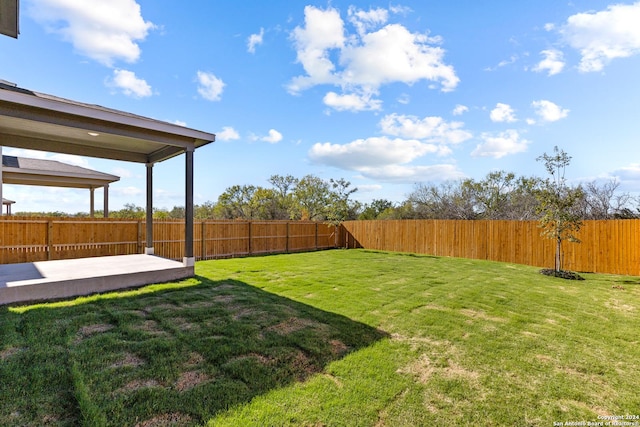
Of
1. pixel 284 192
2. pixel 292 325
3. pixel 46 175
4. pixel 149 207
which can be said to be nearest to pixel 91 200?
pixel 46 175

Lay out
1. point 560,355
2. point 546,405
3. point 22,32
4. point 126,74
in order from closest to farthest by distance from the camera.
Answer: point 546,405 < point 560,355 < point 22,32 < point 126,74

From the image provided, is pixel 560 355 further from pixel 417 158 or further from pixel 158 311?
pixel 417 158

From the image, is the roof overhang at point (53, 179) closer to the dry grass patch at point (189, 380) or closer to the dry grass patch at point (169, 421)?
the dry grass patch at point (189, 380)

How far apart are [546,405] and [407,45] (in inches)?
344

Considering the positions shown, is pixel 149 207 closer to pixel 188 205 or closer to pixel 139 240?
pixel 139 240

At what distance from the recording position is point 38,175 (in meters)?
10.6

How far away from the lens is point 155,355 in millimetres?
2926

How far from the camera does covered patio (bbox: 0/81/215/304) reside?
185 inches

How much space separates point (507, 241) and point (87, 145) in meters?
13.2

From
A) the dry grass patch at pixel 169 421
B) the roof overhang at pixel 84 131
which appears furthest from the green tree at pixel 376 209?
the dry grass patch at pixel 169 421

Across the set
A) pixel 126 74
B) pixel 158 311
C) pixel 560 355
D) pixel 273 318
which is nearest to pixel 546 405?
pixel 560 355

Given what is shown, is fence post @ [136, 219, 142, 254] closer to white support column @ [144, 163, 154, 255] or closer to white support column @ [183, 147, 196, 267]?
white support column @ [144, 163, 154, 255]

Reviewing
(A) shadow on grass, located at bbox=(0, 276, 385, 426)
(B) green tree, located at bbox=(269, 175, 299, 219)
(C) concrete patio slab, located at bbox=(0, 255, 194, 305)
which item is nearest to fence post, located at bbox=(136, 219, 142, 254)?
(C) concrete patio slab, located at bbox=(0, 255, 194, 305)

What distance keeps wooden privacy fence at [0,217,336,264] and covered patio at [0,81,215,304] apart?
1.87m
